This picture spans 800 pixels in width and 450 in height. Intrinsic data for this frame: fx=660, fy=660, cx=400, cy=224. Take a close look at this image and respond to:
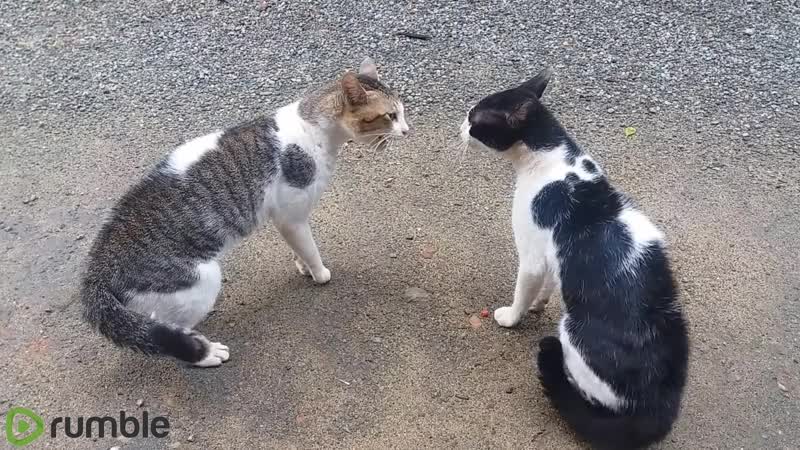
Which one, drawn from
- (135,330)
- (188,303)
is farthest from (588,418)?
(135,330)

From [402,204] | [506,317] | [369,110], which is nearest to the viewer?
[369,110]

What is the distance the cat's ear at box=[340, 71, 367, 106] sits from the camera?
2834mm

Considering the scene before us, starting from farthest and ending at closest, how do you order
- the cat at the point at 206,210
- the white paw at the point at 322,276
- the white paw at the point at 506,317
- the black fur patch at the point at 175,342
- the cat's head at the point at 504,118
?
the white paw at the point at 322,276 < the white paw at the point at 506,317 < the cat's head at the point at 504,118 < the cat at the point at 206,210 < the black fur patch at the point at 175,342

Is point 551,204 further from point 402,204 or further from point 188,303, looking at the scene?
point 188,303

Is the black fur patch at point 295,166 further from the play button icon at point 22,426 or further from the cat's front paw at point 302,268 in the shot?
the play button icon at point 22,426

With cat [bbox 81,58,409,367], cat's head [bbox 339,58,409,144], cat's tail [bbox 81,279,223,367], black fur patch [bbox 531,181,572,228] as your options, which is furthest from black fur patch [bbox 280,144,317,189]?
black fur patch [bbox 531,181,572,228]

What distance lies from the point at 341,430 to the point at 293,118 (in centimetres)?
142

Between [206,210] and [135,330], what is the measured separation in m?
0.58

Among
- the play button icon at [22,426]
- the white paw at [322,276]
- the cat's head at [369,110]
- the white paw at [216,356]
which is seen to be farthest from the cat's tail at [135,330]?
the cat's head at [369,110]

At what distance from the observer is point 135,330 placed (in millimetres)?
2594

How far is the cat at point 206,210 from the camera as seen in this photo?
8.76 ft

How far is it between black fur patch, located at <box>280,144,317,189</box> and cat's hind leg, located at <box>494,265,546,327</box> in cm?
106

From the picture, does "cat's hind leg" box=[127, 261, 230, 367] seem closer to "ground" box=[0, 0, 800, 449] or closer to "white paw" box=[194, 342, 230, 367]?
"white paw" box=[194, 342, 230, 367]

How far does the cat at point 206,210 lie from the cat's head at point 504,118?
0.40 metres
